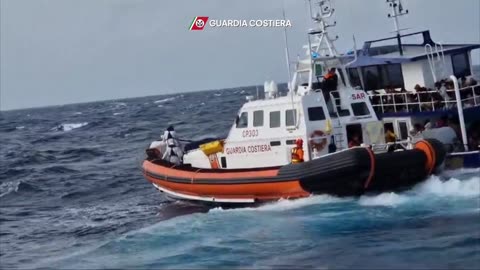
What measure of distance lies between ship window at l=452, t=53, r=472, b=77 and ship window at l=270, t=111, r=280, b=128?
5.42 metres

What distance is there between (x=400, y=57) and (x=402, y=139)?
2558 mm

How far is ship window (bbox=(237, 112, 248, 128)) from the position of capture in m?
17.9

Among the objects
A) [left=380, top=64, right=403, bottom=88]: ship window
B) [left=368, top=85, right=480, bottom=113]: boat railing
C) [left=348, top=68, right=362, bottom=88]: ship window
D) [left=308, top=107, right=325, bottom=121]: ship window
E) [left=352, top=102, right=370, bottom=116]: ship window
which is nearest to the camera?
[left=308, top=107, right=325, bottom=121]: ship window

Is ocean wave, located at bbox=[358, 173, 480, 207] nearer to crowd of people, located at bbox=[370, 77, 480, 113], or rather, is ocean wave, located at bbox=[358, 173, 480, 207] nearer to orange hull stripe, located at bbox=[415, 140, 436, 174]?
orange hull stripe, located at bbox=[415, 140, 436, 174]

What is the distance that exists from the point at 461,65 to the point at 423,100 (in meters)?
2.48

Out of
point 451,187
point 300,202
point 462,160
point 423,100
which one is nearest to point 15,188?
point 300,202

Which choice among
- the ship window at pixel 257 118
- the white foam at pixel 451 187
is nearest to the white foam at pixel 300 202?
the white foam at pixel 451 187

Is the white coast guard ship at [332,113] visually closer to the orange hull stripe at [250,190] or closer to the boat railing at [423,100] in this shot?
the boat railing at [423,100]

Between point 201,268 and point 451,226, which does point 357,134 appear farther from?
point 201,268

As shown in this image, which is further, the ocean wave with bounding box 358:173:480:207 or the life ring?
the life ring

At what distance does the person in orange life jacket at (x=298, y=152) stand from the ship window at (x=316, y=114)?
0.67m

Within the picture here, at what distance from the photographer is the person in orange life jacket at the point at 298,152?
16234mm

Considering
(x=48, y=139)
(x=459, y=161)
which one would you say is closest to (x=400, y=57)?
(x=459, y=161)

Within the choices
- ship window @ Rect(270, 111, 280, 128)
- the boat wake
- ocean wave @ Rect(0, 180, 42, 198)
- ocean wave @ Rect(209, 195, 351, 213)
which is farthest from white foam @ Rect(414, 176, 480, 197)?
ocean wave @ Rect(0, 180, 42, 198)
